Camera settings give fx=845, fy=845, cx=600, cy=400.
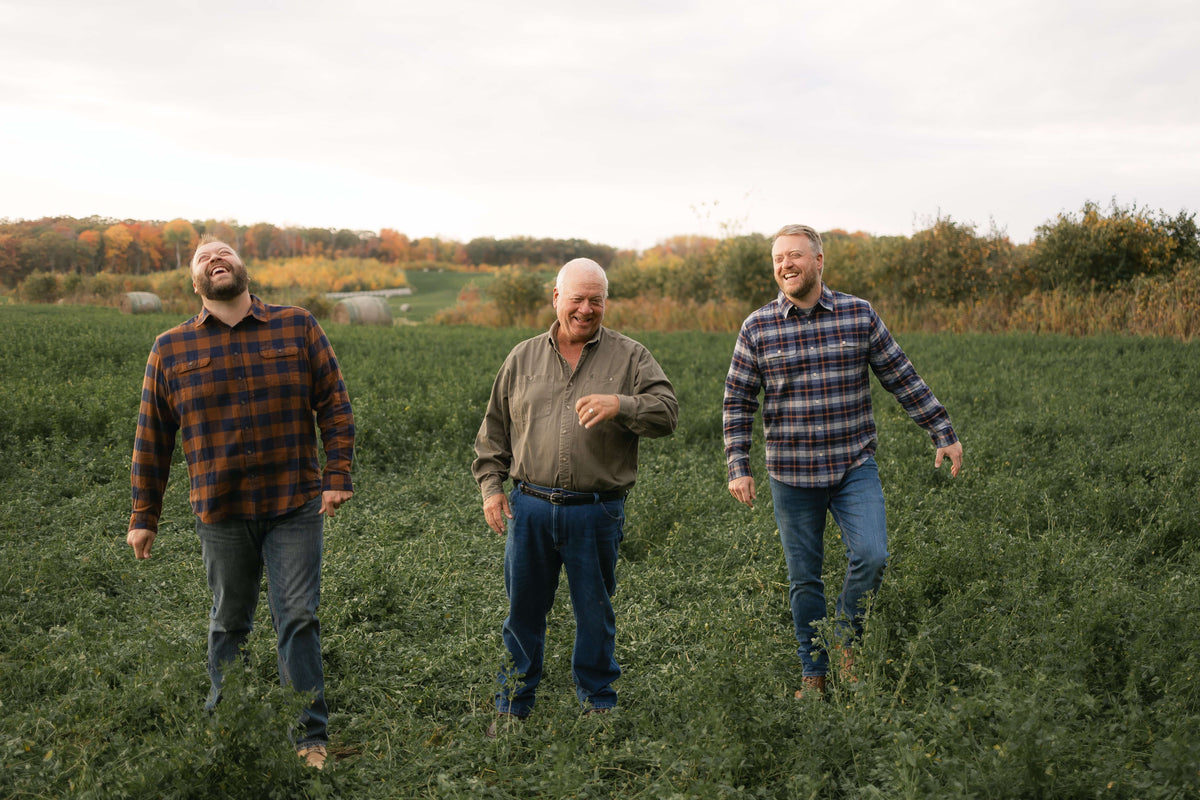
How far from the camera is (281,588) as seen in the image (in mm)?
3498

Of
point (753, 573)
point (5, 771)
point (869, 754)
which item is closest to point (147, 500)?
point (5, 771)

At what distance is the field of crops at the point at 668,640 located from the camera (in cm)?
299

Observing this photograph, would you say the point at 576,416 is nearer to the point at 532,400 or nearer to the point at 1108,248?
the point at 532,400

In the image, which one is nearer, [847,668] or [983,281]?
[847,668]

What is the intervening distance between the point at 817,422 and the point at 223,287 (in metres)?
2.64

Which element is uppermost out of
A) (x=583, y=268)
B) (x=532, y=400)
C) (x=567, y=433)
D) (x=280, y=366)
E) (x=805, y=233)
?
(x=805, y=233)

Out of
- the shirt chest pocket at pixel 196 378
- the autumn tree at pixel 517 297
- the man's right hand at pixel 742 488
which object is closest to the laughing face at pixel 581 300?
the man's right hand at pixel 742 488

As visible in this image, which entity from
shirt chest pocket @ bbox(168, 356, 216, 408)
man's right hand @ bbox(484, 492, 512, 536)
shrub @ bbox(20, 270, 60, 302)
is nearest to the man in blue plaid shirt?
man's right hand @ bbox(484, 492, 512, 536)

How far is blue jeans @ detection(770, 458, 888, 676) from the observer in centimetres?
386

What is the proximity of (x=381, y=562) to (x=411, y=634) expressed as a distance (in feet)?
3.59

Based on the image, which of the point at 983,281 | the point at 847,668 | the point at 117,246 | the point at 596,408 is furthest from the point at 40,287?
the point at 847,668

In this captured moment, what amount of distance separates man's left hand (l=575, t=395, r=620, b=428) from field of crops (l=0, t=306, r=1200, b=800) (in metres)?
1.07

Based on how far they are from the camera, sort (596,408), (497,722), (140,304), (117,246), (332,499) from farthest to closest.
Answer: (117,246)
(140,304)
(497,722)
(332,499)
(596,408)

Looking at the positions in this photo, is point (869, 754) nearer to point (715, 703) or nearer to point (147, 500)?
point (715, 703)
